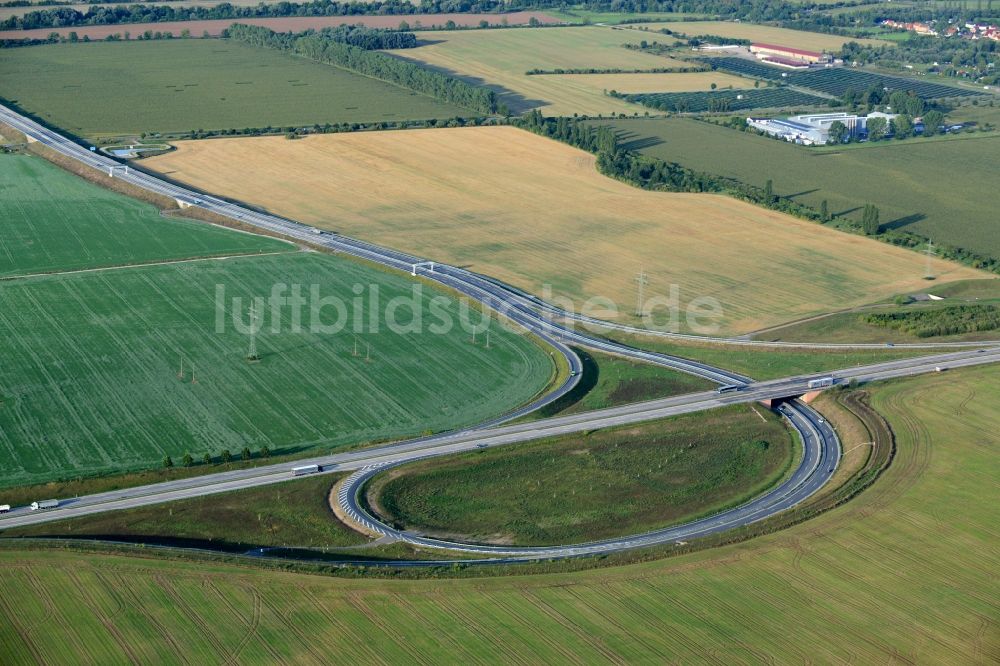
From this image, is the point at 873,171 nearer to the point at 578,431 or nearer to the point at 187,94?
the point at 578,431

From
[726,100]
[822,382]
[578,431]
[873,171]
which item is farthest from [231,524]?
[726,100]

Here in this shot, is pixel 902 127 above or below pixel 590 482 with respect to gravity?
above

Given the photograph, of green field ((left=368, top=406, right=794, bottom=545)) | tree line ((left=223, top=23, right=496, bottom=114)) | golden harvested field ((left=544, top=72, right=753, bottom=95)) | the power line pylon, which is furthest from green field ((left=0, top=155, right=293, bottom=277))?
golden harvested field ((left=544, top=72, right=753, bottom=95))

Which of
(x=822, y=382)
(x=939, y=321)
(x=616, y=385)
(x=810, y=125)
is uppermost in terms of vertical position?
(x=810, y=125)

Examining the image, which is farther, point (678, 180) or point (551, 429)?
point (678, 180)

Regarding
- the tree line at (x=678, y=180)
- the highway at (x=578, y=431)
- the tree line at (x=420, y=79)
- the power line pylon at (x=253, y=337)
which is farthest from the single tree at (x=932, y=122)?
the power line pylon at (x=253, y=337)

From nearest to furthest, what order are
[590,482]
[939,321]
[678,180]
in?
[590,482], [939,321], [678,180]

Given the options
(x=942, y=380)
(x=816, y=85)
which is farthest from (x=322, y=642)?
(x=816, y=85)
